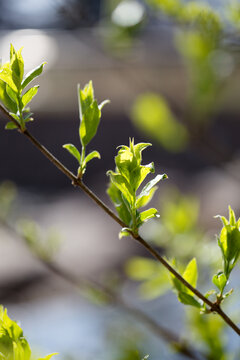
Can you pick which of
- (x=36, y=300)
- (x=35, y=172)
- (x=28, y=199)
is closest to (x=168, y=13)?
(x=36, y=300)

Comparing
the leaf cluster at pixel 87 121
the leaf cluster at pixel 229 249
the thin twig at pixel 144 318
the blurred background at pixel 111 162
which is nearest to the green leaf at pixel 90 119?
the leaf cluster at pixel 87 121

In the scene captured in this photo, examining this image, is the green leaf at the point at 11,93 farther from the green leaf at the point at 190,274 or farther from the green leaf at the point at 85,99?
the green leaf at the point at 190,274

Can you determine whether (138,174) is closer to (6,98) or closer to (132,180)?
(132,180)

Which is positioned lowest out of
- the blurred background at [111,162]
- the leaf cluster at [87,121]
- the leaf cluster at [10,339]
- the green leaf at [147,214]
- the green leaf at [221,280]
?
the green leaf at [221,280]

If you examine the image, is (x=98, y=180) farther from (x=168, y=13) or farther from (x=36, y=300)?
(x=168, y=13)

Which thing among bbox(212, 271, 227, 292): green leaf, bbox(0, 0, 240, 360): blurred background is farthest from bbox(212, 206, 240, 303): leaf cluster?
bbox(0, 0, 240, 360): blurred background

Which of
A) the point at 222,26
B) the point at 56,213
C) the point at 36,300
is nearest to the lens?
the point at 222,26
